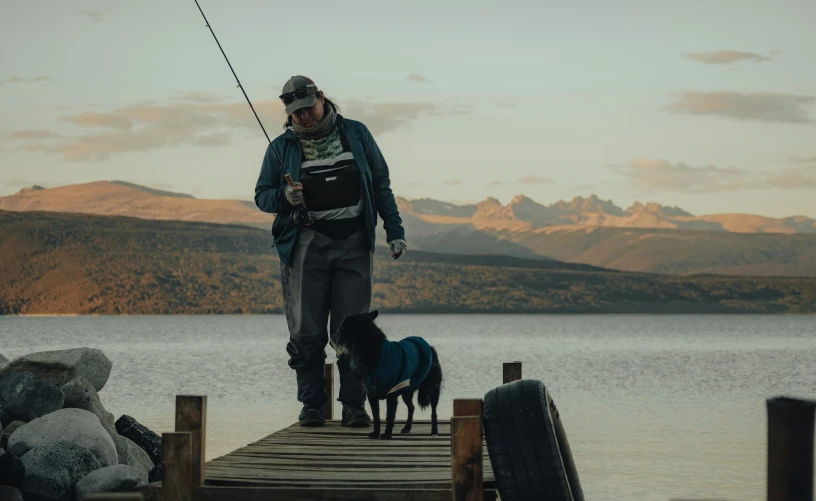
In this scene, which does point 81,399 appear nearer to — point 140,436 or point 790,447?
point 140,436

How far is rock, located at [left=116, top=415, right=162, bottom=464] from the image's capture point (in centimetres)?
1190

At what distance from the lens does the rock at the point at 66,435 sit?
9.54m

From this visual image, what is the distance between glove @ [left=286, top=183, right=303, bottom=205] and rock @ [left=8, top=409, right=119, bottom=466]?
3304 mm

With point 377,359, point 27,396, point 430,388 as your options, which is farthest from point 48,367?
point 377,359

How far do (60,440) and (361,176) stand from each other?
3748 millimetres

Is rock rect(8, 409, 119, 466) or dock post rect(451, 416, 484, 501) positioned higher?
dock post rect(451, 416, 484, 501)

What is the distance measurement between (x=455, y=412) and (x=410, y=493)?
557 mm

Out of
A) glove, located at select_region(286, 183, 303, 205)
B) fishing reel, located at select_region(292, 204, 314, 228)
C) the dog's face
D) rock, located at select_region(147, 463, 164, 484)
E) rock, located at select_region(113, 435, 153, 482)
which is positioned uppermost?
glove, located at select_region(286, 183, 303, 205)

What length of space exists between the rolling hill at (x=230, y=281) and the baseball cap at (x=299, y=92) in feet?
422

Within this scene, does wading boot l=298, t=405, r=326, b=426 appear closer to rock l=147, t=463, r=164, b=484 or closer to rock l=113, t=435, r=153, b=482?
rock l=113, t=435, r=153, b=482

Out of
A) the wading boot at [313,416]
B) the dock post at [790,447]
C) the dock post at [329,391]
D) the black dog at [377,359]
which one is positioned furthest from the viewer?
the dock post at [329,391]

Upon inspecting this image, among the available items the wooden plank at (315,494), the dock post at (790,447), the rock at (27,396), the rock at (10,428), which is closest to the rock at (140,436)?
the rock at (27,396)

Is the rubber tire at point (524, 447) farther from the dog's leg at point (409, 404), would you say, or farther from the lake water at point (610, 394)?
the lake water at point (610, 394)

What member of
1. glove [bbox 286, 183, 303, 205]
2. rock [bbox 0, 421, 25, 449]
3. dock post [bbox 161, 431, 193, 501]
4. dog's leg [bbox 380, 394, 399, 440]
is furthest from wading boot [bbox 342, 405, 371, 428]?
rock [bbox 0, 421, 25, 449]
